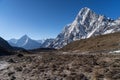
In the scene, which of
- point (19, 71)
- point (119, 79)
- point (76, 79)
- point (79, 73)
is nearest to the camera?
point (119, 79)

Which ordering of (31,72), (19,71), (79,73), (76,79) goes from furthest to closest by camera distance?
1. (19,71)
2. (31,72)
3. (79,73)
4. (76,79)

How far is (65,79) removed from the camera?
22.4 meters

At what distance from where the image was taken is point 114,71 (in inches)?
915

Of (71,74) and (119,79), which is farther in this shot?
(71,74)

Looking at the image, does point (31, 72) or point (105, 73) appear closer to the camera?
point (105, 73)

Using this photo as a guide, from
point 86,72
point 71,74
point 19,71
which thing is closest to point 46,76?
point 71,74

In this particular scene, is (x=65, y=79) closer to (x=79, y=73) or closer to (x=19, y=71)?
(x=79, y=73)

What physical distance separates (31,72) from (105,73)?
31.8 feet

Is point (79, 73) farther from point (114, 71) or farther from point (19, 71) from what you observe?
point (19, 71)

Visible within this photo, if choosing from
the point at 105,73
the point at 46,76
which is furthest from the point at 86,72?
the point at 46,76

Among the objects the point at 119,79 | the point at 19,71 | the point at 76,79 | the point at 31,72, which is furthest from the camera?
the point at 19,71

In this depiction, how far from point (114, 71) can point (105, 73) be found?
1.18 meters

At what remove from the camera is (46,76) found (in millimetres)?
24484

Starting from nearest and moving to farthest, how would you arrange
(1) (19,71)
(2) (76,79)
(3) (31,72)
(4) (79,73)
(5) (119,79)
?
1. (5) (119,79)
2. (2) (76,79)
3. (4) (79,73)
4. (3) (31,72)
5. (1) (19,71)
